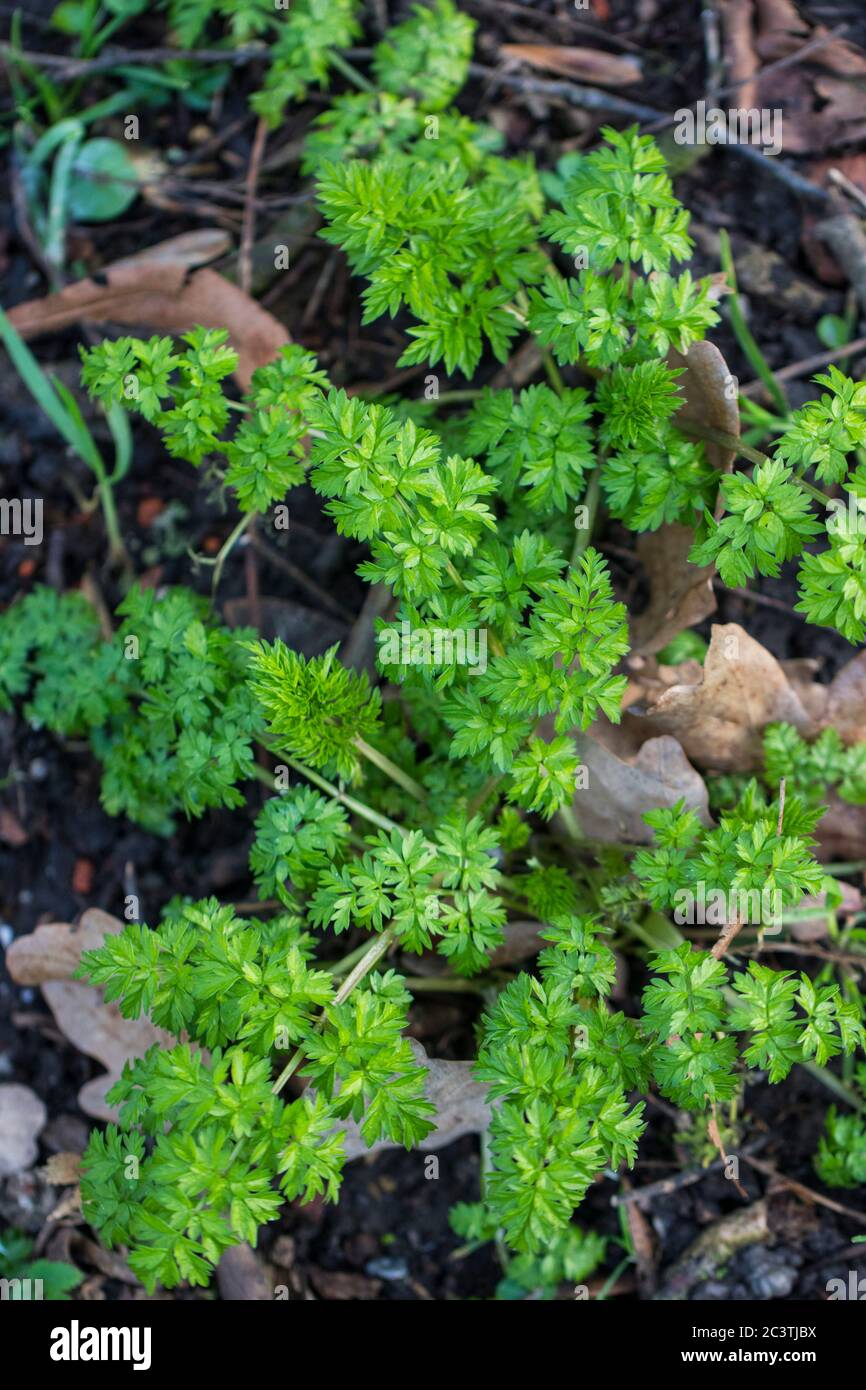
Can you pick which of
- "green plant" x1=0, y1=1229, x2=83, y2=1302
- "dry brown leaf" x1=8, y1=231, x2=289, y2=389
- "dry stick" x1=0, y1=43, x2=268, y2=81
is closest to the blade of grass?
"dry brown leaf" x1=8, y1=231, x2=289, y2=389

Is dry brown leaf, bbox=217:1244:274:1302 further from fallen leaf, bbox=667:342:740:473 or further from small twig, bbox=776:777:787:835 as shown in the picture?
fallen leaf, bbox=667:342:740:473

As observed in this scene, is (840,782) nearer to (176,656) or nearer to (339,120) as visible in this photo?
(176,656)

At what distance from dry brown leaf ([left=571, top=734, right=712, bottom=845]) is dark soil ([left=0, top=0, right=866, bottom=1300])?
55 centimetres

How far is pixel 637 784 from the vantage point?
322 cm

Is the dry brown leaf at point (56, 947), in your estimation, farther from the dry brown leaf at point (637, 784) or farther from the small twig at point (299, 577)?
the dry brown leaf at point (637, 784)

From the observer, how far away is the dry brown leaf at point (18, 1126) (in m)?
3.64

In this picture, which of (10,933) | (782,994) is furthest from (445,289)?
(10,933)

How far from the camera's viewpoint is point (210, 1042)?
2.63 m

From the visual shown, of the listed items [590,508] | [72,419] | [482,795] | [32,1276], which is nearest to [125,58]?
[72,419]

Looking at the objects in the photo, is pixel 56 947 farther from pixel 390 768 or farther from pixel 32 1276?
pixel 390 768

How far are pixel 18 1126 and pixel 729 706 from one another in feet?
8.12

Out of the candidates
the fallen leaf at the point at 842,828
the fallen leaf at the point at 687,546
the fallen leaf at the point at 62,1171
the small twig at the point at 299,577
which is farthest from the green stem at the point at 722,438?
the fallen leaf at the point at 62,1171

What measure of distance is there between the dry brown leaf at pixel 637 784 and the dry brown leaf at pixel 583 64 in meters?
2.42

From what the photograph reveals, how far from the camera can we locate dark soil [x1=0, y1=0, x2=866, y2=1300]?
135 inches
